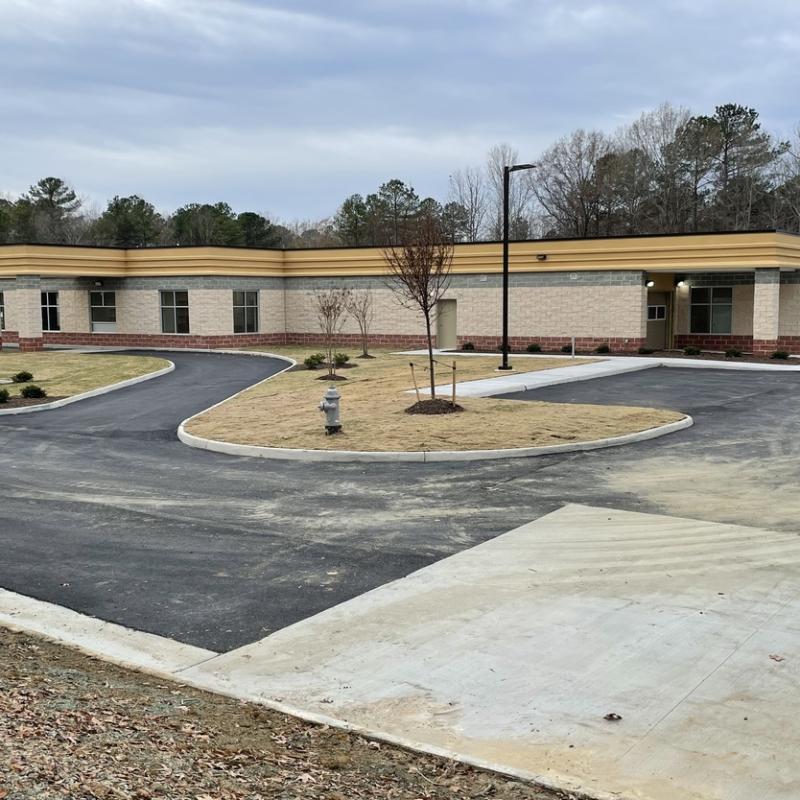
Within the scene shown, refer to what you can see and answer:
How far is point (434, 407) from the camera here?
18.6 m

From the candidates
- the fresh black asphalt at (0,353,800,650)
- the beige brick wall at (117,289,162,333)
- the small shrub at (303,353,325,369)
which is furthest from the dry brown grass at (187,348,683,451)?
the beige brick wall at (117,289,162,333)

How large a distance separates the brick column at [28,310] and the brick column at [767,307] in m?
29.5

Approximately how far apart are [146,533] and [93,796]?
6.22 meters

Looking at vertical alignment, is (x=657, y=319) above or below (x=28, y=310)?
below

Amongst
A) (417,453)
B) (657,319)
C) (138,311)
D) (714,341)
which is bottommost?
(417,453)

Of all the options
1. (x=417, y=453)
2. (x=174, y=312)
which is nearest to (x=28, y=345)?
(x=174, y=312)

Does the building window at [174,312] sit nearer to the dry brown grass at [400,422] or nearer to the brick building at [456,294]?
the brick building at [456,294]

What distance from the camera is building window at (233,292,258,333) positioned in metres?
41.5

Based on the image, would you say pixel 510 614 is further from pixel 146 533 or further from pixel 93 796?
pixel 146 533

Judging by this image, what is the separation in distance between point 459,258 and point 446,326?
2907 mm

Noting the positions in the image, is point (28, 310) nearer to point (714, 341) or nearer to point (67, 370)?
point (67, 370)

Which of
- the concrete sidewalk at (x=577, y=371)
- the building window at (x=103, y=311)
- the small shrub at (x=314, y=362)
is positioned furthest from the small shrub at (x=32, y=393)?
the building window at (x=103, y=311)

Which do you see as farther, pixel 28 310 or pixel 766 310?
pixel 28 310

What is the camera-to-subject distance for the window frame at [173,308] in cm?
4144
